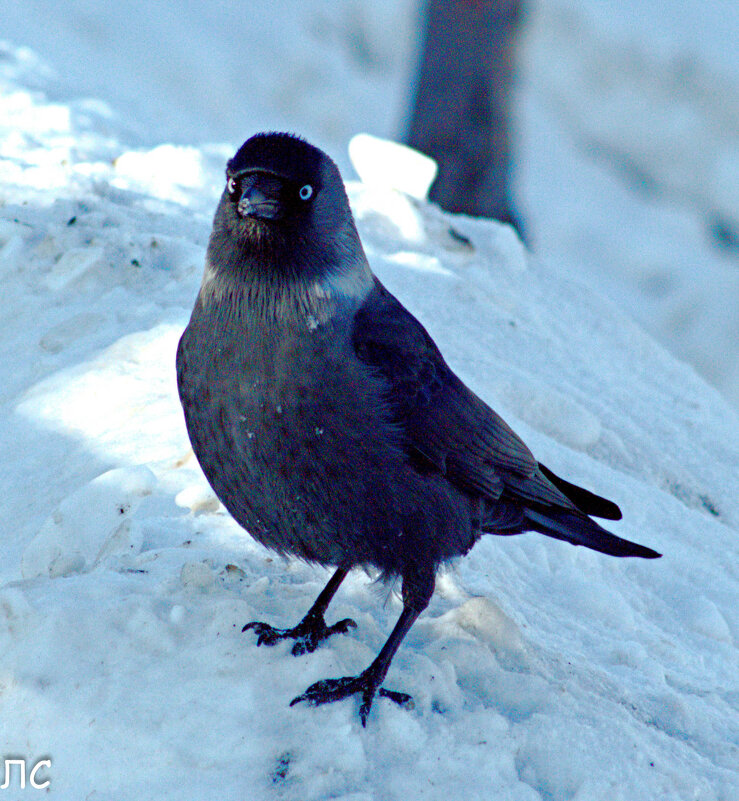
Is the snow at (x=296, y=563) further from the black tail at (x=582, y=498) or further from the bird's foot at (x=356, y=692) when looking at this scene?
the black tail at (x=582, y=498)

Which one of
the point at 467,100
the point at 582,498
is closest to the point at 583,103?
the point at 467,100

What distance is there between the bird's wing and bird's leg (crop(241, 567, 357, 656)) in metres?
0.44

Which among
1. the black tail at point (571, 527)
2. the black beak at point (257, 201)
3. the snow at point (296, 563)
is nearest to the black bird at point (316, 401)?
the black beak at point (257, 201)

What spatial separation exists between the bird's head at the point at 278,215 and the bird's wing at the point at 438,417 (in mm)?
202

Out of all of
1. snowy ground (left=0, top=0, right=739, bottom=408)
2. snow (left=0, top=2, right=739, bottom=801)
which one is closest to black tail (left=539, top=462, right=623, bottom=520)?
snow (left=0, top=2, right=739, bottom=801)

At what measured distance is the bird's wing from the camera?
264 cm

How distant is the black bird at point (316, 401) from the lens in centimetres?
247

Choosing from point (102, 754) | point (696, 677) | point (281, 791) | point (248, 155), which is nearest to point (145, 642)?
point (102, 754)

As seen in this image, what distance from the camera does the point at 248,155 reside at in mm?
2580

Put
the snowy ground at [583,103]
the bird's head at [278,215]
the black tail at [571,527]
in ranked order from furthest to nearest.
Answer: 1. the snowy ground at [583,103]
2. the black tail at [571,527]
3. the bird's head at [278,215]

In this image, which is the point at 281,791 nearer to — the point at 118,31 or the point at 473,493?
the point at 473,493

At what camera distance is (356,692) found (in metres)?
2.49

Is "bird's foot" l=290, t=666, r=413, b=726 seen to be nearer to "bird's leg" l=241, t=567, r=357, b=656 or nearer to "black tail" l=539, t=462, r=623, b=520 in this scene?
"bird's leg" l=241, t=567, r=357, b=656

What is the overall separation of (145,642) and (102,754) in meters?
0.34
